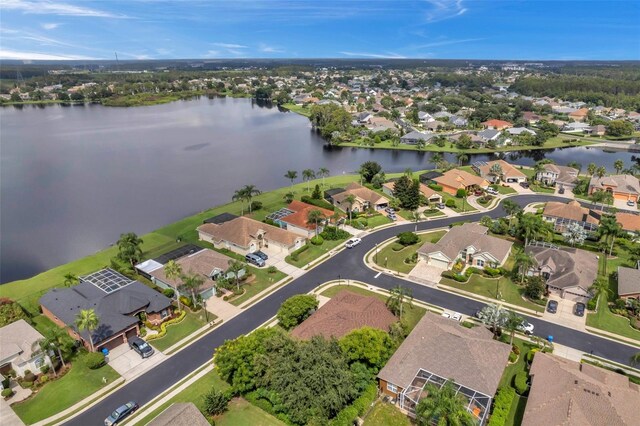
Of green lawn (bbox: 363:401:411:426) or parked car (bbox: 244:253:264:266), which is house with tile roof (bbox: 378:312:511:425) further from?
parked car (bbox: 244:253:264:266)

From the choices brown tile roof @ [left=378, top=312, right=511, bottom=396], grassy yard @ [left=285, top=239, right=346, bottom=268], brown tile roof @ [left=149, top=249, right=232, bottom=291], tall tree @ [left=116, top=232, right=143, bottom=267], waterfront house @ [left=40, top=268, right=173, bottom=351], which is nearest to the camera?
brown tile roof @ [left=378, top=312, right=511, bottom=396]

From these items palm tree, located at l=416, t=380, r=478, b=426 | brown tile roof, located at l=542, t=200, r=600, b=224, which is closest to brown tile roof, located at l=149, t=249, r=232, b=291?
palm tree, located at l=416, t=380, r=478, b=426

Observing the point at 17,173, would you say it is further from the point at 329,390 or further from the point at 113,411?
the point at 329,390

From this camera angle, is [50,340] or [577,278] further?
[577,278]

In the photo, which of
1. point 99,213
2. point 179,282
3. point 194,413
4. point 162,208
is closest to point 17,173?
point 99,213

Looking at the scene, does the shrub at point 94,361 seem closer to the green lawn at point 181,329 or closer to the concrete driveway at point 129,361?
the concrete driveway at point 129,361

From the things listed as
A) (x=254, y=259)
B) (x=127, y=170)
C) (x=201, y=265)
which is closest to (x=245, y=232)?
(x=254, y=259)
